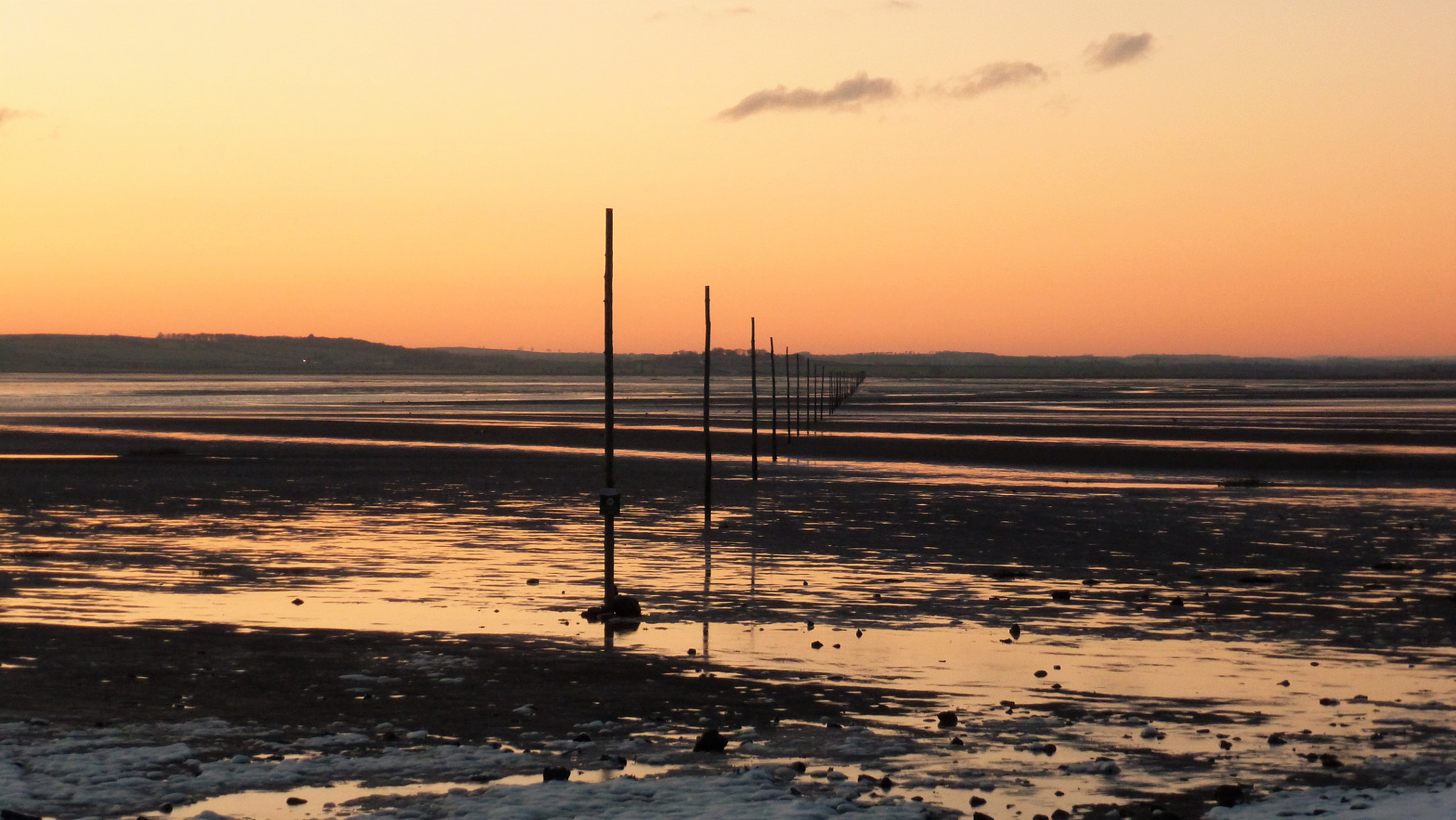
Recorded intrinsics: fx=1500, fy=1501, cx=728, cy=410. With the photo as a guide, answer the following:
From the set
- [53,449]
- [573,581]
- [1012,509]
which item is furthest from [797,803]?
[53,449]

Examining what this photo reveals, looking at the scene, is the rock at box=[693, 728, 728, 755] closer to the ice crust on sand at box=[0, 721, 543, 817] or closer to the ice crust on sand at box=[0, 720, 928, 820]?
the ice crust on sand at box=[0, 720, 928, 820]

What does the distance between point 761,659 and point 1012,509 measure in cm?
1833

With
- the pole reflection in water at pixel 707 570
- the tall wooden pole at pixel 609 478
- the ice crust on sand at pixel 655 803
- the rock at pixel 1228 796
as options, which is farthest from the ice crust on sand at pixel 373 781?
the tall wooden pole at pixel 609 478

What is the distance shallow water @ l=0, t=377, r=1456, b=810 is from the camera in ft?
42.5

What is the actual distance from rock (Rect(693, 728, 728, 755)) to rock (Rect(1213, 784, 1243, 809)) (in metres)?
3.52

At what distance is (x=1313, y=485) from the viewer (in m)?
39.2

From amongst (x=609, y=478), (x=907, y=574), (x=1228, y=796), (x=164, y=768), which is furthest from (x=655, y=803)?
(x=907, y=574)

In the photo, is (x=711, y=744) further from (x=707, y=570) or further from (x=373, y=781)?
(x=707, y=570)

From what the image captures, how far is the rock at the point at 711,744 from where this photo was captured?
36.7ft

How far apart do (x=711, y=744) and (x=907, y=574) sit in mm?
11097

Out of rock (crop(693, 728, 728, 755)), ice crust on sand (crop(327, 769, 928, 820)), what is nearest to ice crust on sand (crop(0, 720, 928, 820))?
ice crust on sand (crop(327, 769, 928, 820))

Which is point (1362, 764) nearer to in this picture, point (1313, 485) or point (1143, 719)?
point (1143, 719)

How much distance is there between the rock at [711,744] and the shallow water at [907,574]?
4.57 ft

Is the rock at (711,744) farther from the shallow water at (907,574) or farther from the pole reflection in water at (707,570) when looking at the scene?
the pole reflection in water at (707,570)
